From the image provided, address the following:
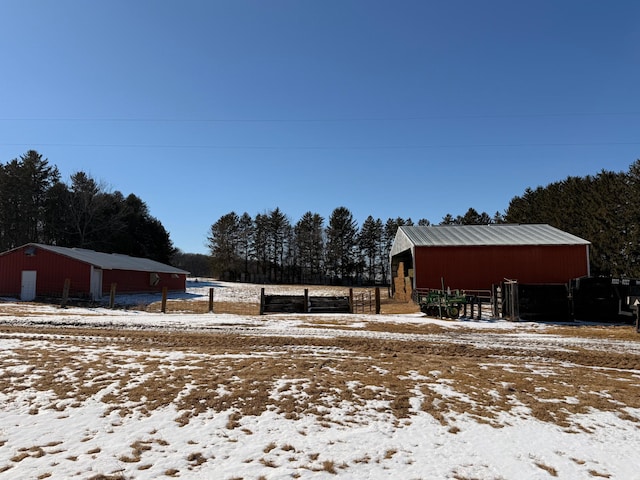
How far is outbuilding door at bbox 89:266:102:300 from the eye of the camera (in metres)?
32.6

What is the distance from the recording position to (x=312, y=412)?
5.94 meters

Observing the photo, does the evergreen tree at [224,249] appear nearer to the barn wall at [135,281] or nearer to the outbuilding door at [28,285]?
the barn wall at [135,281]

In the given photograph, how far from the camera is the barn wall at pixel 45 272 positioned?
32.5 m

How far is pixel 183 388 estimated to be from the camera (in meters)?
6.89

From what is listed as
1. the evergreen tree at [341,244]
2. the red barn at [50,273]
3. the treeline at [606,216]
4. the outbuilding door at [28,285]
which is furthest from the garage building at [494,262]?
the evergreen tree at [341,244]

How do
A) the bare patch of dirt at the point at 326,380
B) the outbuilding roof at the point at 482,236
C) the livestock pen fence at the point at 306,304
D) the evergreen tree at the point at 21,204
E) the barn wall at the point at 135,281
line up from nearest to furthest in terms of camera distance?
1. the bare patch of dirt at the point at 326,380
2. the livestock pen fence at the point at 306,304
3. the outbuilding roof at the point at 482,236
4. the barn wall at the point at 135,281
5. the evergreen tree at the point at 21,204

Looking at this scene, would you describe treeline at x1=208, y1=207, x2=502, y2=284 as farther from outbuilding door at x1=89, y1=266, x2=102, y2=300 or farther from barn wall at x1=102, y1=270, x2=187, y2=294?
outbuilding door at x1=89, y1=266, x2=102, y2=300

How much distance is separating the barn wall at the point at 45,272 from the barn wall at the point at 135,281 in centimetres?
197

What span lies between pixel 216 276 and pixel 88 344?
68.8 m

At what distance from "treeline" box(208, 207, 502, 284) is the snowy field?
A: 67.2m

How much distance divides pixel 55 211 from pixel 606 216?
72.8 m

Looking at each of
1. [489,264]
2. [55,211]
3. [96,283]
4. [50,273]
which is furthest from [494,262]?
[55,211]

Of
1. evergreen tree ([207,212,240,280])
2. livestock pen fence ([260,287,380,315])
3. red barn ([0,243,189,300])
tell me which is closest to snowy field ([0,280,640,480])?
livestock pen fence ([260,287,380,315])

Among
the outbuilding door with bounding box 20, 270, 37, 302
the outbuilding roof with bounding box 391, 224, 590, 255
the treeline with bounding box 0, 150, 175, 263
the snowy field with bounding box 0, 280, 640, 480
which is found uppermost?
the treeline with bounding box 0, 150, 175, 263
